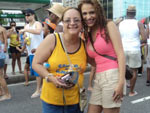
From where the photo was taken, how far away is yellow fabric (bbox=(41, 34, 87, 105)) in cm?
173

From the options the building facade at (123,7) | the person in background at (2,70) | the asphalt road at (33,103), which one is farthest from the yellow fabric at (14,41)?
the building facade at (123,7)

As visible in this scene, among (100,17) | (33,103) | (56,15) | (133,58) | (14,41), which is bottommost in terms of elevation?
(33,103)

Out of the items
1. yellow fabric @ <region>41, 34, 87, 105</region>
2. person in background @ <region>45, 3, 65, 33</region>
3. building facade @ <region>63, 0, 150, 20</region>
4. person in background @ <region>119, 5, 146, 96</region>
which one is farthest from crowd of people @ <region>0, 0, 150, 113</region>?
building facade @ <region>63, 0, 150, 20</region>

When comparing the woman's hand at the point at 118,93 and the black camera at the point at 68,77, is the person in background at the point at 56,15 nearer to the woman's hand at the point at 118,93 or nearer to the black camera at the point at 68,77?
the black camera at the point at 68,77

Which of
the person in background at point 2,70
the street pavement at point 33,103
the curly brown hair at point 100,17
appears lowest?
the street pavement at point 33,103

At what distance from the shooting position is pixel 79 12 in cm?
183

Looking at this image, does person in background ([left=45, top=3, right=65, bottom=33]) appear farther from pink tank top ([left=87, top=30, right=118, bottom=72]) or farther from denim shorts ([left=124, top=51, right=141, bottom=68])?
denim shorts ([left=124, top=51, right=141, bottom=68])

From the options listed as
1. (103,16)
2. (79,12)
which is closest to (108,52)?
(103,16)

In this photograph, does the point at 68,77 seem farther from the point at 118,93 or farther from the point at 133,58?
the point at 133,58

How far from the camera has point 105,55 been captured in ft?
5.97

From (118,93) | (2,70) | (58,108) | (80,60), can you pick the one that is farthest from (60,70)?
(2,70)

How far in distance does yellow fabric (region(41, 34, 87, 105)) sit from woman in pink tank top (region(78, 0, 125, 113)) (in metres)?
0.15

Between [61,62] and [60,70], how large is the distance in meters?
0.08

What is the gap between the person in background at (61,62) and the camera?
5.69 feet
